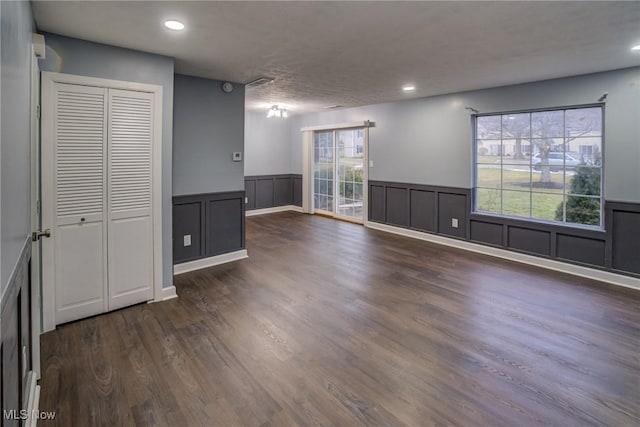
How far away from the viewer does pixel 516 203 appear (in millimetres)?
4918

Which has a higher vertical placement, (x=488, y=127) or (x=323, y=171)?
(x=488, y=127)

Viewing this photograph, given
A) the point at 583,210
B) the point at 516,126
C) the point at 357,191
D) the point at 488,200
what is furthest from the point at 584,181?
the point at 357,191

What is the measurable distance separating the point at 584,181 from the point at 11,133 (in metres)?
5.27

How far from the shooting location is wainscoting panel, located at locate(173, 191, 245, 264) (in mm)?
4277

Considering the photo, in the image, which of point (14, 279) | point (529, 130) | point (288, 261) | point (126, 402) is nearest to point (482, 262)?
point (529, 130)

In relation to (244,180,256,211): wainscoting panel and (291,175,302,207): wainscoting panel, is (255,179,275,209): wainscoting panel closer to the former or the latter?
(244,180,256,211): wainscoting panel

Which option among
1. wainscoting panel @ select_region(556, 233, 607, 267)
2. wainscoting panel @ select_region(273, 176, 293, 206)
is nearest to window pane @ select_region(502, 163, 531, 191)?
wainscoting panel @ select_region(556, 233, 607, 267)

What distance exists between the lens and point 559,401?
203cm

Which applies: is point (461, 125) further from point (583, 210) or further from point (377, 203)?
point (377, 203)

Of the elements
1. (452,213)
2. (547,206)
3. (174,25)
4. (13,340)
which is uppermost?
(174,25)

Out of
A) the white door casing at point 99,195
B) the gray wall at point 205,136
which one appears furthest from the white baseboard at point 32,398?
the gray wall at point 205,136

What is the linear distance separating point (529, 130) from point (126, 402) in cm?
523

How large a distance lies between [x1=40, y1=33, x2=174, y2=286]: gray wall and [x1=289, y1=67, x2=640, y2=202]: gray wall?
403 cm

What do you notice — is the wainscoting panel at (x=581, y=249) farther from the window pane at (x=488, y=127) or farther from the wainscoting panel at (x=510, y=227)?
the window pane at (x=488, y=127)
